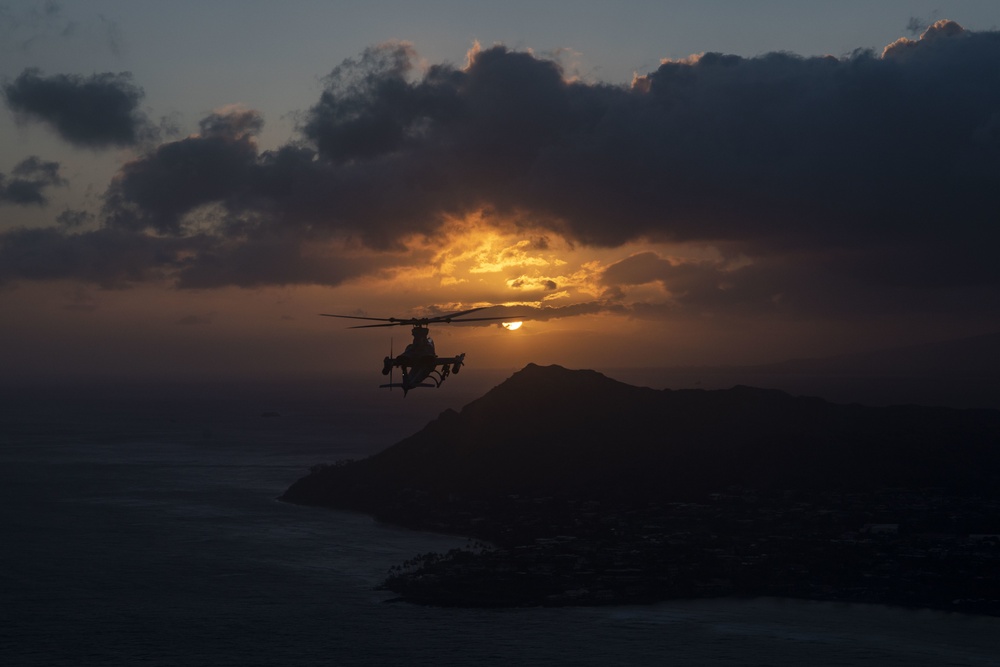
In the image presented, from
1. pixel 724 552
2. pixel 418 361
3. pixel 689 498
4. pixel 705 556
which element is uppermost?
pixel 418 361

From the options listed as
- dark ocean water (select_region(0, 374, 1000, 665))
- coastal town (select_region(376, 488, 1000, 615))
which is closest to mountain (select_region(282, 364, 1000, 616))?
coastal town (select_region(376, 488, 1000, 615))

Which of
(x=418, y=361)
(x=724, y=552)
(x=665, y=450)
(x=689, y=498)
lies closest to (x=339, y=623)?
(x=418, y=361)

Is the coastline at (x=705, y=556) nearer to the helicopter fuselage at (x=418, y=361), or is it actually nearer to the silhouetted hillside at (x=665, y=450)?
the silhouetted hillside at (x=665, y=450)

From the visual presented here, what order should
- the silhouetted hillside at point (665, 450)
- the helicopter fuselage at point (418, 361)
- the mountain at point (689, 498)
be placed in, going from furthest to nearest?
the silhouetted hillside at point (665, 450)
the mountain at point (689, 498)
the helicopter fuselage at point (418, 361)

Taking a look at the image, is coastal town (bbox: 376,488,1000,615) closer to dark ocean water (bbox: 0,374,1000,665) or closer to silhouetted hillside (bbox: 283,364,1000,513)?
dark ocean water (bbox: 0,374,1000,665)

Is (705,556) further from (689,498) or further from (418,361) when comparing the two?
(418,361)

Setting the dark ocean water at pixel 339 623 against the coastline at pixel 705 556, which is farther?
the coastline at pixel 705 556

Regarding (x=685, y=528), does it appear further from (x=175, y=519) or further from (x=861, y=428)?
(x=175, y=519)

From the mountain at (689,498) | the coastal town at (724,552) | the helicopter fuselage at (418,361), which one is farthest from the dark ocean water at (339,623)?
the helicopter fuselage at (418,361)
